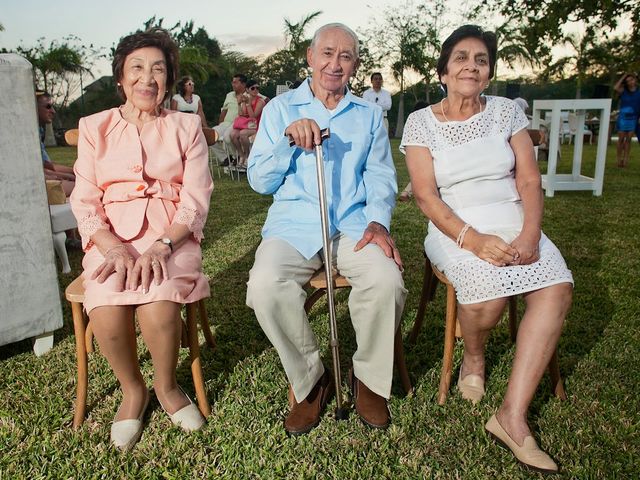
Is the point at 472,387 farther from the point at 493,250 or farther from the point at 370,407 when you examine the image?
the point at 493,250

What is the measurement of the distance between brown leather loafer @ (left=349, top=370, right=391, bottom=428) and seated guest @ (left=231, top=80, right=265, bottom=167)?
A: 28.3ft

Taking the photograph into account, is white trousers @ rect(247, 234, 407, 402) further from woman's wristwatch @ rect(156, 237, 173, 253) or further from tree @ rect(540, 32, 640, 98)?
tree @ rect(540, 32, 640, 98)

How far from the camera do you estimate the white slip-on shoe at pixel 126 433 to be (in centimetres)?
232

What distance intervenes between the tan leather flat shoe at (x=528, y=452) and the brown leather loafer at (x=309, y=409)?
75 cm

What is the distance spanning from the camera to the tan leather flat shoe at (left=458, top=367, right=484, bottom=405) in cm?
265

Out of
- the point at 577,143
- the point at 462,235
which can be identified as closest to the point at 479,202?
the point at 462,235

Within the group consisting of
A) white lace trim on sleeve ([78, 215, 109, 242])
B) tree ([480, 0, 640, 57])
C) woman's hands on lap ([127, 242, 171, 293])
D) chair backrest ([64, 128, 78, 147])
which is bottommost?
woman's hands on lap ([127, 242, 171, 293])

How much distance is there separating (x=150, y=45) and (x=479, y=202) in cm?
171

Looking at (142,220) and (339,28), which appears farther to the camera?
(339,28)

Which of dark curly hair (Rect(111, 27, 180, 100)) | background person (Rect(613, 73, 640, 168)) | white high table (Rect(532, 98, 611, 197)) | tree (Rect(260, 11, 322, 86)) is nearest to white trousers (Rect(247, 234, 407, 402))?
dark curly hair (Rect(111, 27, 180, 100))

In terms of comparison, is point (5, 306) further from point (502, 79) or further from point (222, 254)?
point (502, 79)

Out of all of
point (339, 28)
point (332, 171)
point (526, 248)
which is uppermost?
point (339, 28)

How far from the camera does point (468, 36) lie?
8.70 ft

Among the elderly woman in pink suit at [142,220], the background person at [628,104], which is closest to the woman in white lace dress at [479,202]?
the elderly woman in pink suit at [142,220]
